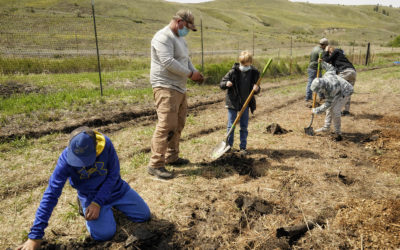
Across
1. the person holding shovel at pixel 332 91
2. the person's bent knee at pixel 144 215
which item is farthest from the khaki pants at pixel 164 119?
the person holding shovel at pixel 332 91

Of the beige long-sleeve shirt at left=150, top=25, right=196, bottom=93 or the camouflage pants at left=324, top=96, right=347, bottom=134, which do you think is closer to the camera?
the beige long-sleeve shirt at left=150, top=25, right=196, bottom=93

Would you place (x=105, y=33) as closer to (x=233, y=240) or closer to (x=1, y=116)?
(x=1, y=116)

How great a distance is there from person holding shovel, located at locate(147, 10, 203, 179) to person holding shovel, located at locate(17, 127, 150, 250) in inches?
39.6

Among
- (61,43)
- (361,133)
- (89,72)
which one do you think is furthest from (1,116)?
(361,133)

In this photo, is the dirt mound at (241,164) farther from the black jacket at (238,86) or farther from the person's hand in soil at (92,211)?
the person's hand in soil at (92,211)

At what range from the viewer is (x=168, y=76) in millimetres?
4016

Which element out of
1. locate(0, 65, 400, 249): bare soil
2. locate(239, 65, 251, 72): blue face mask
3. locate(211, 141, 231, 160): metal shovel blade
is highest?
locate(239, 65, 251, 72): blue face mask

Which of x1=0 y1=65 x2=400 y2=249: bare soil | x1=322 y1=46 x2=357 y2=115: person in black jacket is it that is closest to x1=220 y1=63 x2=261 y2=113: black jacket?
x1=0 y1=65 x2=400 y2=249: bare soil

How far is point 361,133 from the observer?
633 cm

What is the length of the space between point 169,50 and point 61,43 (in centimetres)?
800

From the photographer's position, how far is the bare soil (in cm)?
300

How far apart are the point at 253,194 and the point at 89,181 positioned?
2.16 metres

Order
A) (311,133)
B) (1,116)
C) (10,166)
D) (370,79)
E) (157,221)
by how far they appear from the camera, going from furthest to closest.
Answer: (370,79)
(1,116)
(311,133)
(10,166)
(157,221)

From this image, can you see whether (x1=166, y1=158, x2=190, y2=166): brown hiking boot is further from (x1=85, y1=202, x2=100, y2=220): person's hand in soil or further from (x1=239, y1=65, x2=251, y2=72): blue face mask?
(x1=85, y1=202, x2=100, y2=220): person's hand in soil
